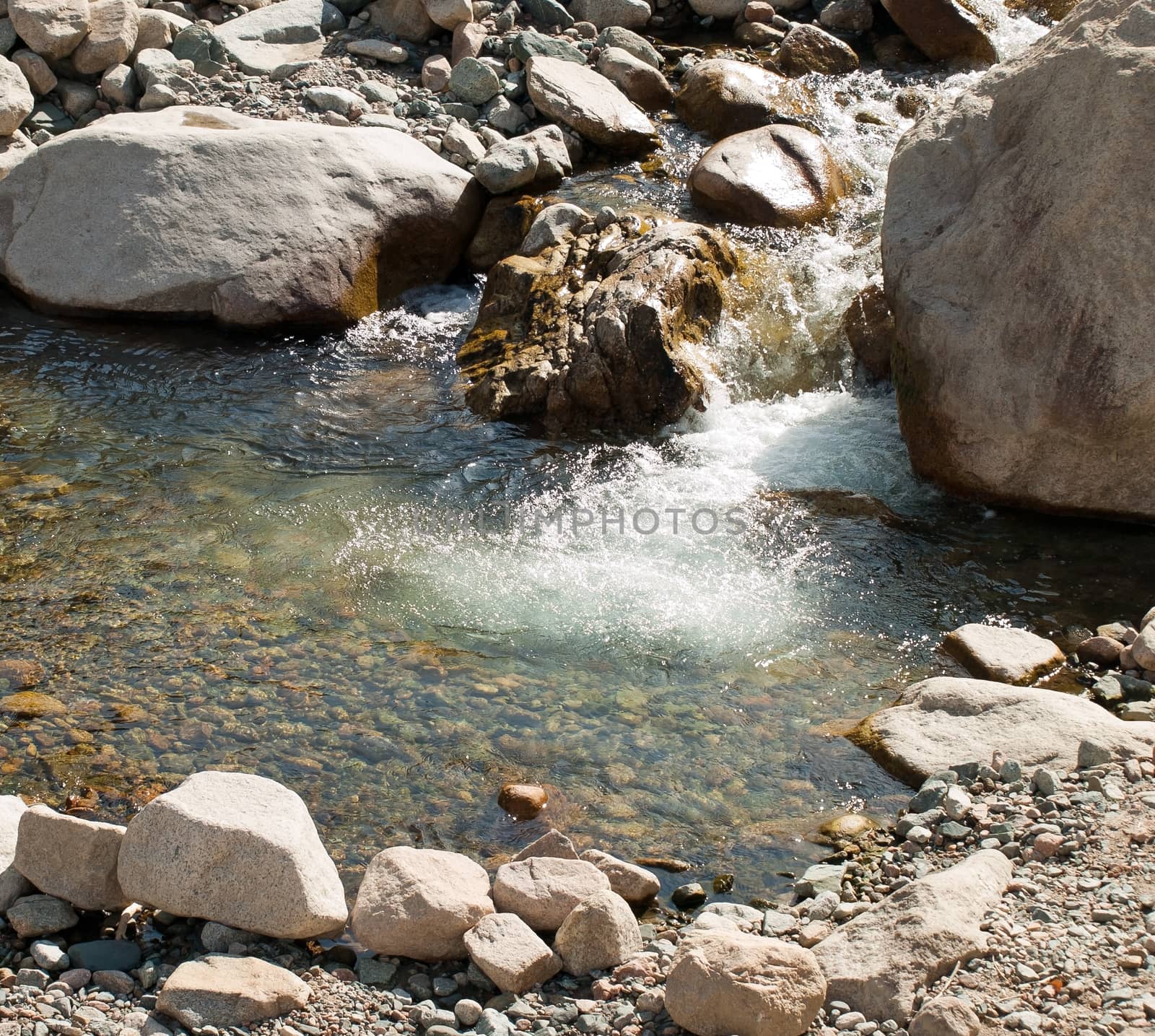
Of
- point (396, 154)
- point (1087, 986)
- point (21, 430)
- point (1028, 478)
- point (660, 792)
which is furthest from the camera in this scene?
point (396, 154)

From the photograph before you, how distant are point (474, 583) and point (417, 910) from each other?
96.7 inches

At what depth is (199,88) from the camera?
10797 mm

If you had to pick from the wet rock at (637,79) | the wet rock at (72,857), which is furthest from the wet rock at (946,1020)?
the wet rock at (637,79)

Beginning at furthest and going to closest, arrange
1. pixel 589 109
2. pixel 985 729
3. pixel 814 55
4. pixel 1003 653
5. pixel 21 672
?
pixel 814 55 → pixel 589 109 → pixel 1003 653 → pixel 21 672 → pixel 985 729

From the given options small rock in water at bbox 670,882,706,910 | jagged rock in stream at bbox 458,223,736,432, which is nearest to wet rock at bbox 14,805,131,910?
small rock in water at bbox 670,882,706,910

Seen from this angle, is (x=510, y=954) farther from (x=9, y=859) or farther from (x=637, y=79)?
(x=637, y=79)

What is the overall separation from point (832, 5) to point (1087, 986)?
11.7 metres

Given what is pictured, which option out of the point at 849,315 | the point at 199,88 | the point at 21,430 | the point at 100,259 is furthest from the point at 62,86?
the point at 849,315

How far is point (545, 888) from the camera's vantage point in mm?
3852

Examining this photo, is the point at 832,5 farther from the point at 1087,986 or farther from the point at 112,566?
the point at 1087,986

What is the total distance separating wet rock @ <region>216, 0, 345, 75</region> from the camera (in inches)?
446

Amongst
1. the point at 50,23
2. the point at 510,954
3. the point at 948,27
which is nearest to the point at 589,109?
the point at 948,27

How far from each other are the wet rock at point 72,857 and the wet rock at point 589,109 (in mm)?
8566

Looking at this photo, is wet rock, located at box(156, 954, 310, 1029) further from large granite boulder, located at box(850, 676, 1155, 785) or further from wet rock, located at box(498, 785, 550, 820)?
large granite boulder, located at box(850, 676, 1155, 785)
